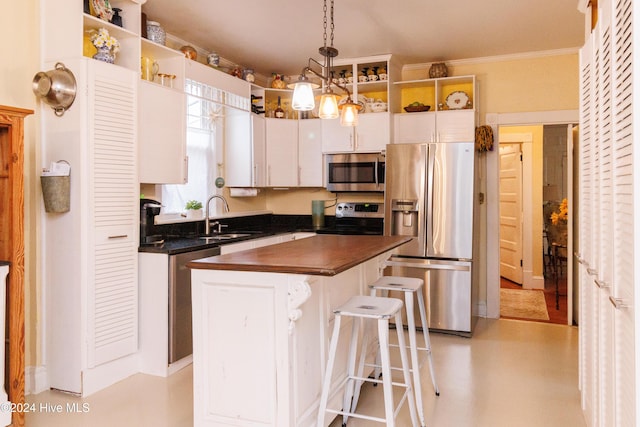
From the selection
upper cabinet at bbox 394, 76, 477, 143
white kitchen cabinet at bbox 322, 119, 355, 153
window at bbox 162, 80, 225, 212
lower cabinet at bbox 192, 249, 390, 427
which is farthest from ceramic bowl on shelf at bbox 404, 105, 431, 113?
lower cabinet at bbox 192, 249, 390, 427

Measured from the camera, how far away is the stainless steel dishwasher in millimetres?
3416

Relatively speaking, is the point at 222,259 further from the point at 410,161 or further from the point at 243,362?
the point at 410,161

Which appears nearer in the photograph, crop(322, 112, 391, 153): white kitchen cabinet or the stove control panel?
crop(322, 112, 391, 153): white kitchen cabinet

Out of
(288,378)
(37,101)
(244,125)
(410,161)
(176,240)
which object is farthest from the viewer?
(244,125)

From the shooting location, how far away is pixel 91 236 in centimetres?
309

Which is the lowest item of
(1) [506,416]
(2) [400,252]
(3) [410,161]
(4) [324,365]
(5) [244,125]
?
(1) [506,416]

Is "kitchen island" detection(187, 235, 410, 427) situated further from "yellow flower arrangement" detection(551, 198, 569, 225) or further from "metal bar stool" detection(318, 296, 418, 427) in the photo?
"yellow flower arrangement" detection(551, 198, 569, 225)

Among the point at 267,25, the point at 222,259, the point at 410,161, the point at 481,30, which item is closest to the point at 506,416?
the point at 222,259

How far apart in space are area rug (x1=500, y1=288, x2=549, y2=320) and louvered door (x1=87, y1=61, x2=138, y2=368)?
3908 millimetres

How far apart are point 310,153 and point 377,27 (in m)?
1.64

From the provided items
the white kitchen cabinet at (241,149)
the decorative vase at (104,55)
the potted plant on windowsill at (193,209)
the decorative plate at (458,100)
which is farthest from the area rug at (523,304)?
the decorative vase at (104,55)

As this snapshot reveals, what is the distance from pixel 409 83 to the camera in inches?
200

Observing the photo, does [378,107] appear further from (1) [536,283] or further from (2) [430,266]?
(1) [536,283]

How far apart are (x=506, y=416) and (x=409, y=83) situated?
3.41m
